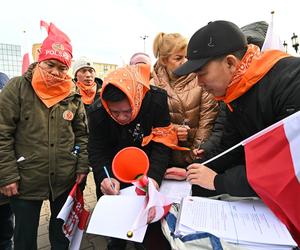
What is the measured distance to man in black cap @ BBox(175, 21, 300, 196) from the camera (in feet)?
3.98

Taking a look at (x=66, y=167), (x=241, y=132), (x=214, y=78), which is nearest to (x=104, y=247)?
(x=66, y=167)

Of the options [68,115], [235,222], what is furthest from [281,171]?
[68,115]

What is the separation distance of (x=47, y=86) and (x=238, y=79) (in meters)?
1.40

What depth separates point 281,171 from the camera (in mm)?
1064

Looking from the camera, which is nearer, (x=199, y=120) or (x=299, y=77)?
(x=299, y=77)

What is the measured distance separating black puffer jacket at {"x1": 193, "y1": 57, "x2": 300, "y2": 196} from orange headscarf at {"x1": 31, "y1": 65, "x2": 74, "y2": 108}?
134 cm

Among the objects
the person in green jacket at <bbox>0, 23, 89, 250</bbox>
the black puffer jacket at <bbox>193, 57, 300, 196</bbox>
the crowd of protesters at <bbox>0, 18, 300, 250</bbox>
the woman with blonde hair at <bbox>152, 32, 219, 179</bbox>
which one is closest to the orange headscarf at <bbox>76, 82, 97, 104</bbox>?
the crowd of protesters at <bbox>0, 18, 300, 250</bbox>

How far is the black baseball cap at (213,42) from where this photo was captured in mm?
1318

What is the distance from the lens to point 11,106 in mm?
1925

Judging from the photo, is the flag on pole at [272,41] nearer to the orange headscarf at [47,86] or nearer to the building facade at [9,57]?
the orange headscarf at [47,86]

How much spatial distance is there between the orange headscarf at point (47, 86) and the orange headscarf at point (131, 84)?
520mm

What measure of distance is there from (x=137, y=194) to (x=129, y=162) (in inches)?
7.2

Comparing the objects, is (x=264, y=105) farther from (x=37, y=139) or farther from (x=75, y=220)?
(x=37, y=139)

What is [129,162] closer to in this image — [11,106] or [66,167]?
[66,167]
